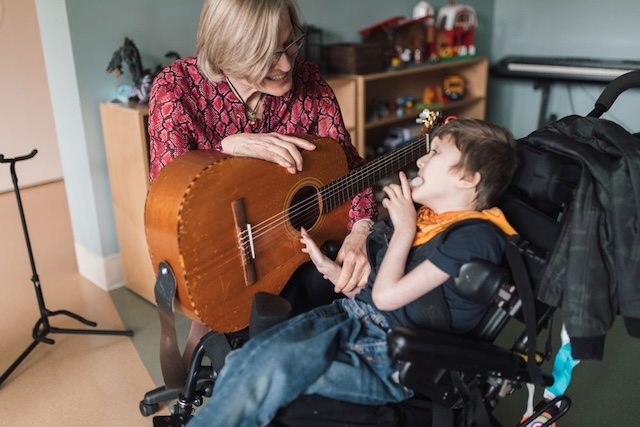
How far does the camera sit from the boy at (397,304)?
1088 millimetres

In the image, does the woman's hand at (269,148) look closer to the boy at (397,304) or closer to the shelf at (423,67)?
the boy at (397,304)

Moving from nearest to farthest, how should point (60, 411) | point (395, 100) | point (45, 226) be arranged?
point (60, 411) < point (45, 226) < point (395, 100)

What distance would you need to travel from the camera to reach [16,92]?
13.3 ft

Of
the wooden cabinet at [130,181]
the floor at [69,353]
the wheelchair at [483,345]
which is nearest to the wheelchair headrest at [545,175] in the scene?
the wheelchair at [483,345]

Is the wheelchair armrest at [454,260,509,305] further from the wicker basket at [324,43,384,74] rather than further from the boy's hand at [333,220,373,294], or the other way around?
the wicker basket at [324,43,384,74]

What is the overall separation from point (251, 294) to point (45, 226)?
267 cm

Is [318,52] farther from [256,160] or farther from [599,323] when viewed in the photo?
[599,323]

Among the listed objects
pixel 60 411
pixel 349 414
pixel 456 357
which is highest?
pixel 456 357

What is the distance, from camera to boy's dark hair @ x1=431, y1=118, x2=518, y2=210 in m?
1.20

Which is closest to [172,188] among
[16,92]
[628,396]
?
[628,396]

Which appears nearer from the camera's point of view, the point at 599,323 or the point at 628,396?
the point at 599,323

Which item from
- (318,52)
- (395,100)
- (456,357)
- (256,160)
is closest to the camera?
(456,357)

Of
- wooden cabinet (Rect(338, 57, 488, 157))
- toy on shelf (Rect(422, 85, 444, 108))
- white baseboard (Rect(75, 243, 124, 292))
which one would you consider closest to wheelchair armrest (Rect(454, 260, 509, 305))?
white baseboard (Rect(75, 243, 124, 292))

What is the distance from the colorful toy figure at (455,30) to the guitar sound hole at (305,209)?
269 cm
